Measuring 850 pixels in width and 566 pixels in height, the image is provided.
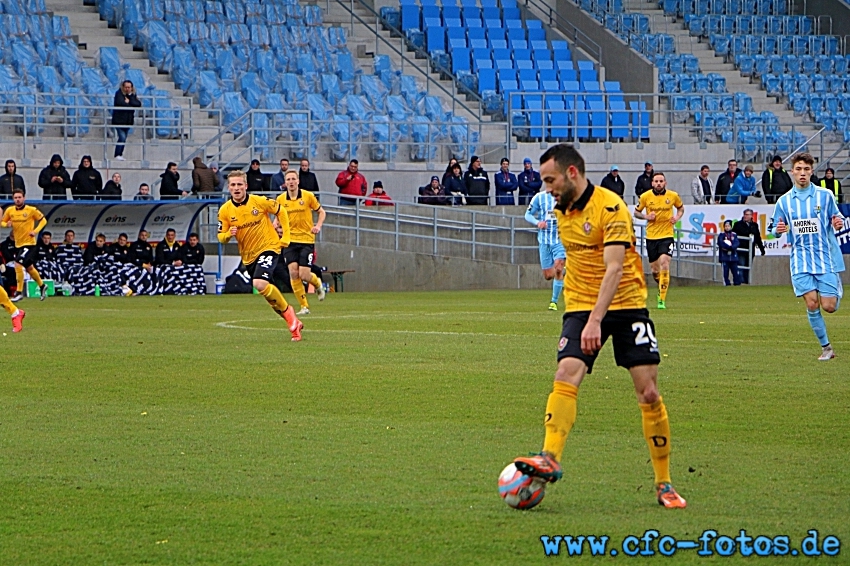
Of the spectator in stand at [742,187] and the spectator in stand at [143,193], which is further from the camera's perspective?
the spectator in stand at [742,187]

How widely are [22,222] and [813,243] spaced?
17.8 meters

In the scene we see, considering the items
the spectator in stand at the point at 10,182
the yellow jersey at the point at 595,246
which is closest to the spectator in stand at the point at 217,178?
the spectator in stand at the point at 10,182

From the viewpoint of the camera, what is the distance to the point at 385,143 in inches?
1352

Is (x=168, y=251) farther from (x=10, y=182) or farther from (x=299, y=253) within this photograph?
(x=299, y=253)

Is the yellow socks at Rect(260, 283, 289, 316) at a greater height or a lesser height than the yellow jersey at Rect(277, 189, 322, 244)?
lesser

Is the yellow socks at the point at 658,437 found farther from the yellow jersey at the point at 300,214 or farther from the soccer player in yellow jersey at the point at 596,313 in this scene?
the yellow jersey at the point at 300,214

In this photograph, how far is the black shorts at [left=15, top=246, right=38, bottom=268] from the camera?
2652cm

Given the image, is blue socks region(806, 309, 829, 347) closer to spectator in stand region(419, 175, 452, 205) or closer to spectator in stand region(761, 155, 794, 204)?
spectator in stand region(419, 175, 452, 205)

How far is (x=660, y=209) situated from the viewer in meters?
21.7

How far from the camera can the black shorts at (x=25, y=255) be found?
26.5 metres

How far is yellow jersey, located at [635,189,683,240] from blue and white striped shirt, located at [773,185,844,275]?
8.31 metres

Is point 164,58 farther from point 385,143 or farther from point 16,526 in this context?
point 16,526

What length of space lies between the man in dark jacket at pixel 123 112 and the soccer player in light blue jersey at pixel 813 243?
22.0m

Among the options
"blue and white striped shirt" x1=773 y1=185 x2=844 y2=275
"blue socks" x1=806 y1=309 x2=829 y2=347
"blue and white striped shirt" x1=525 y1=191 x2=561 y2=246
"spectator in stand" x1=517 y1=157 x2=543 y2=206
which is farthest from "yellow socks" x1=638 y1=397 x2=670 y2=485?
"spectator in stand" x1=517 y1=157 x2=543 y2=206
